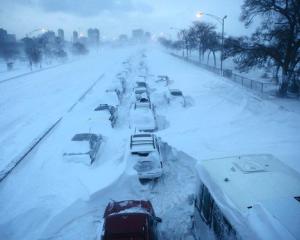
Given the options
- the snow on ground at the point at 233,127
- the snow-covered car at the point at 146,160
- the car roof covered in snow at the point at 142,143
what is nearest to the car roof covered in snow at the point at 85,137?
the car roof covered in snow at the point at 142,143

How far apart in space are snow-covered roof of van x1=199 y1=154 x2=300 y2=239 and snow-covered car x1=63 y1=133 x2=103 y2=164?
20.6ft

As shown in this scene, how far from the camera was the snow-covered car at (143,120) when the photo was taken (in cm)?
1491

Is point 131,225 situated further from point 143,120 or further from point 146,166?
point 143,120

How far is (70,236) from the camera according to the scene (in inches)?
298

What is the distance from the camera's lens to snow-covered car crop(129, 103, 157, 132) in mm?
14906

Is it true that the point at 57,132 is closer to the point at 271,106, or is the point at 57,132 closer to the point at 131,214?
the point at 131,214

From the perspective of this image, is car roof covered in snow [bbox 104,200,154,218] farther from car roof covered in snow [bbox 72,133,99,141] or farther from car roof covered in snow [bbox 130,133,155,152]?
car roof covered in snow [bbox 72,133,99,141]

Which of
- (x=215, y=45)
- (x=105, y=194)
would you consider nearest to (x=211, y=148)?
(x=105, y=194)

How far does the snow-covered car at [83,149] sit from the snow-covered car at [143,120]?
299 centimetres

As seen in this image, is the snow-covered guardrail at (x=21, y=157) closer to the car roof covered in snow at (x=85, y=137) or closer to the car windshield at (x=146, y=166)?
the car roof covered in snow at (x=85, y=137)

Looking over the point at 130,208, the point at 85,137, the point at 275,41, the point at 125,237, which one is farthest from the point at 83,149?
the point at 275,41

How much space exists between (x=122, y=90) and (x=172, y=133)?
13.3 metres

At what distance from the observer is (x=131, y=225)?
621 cm

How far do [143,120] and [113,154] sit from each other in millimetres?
3520
